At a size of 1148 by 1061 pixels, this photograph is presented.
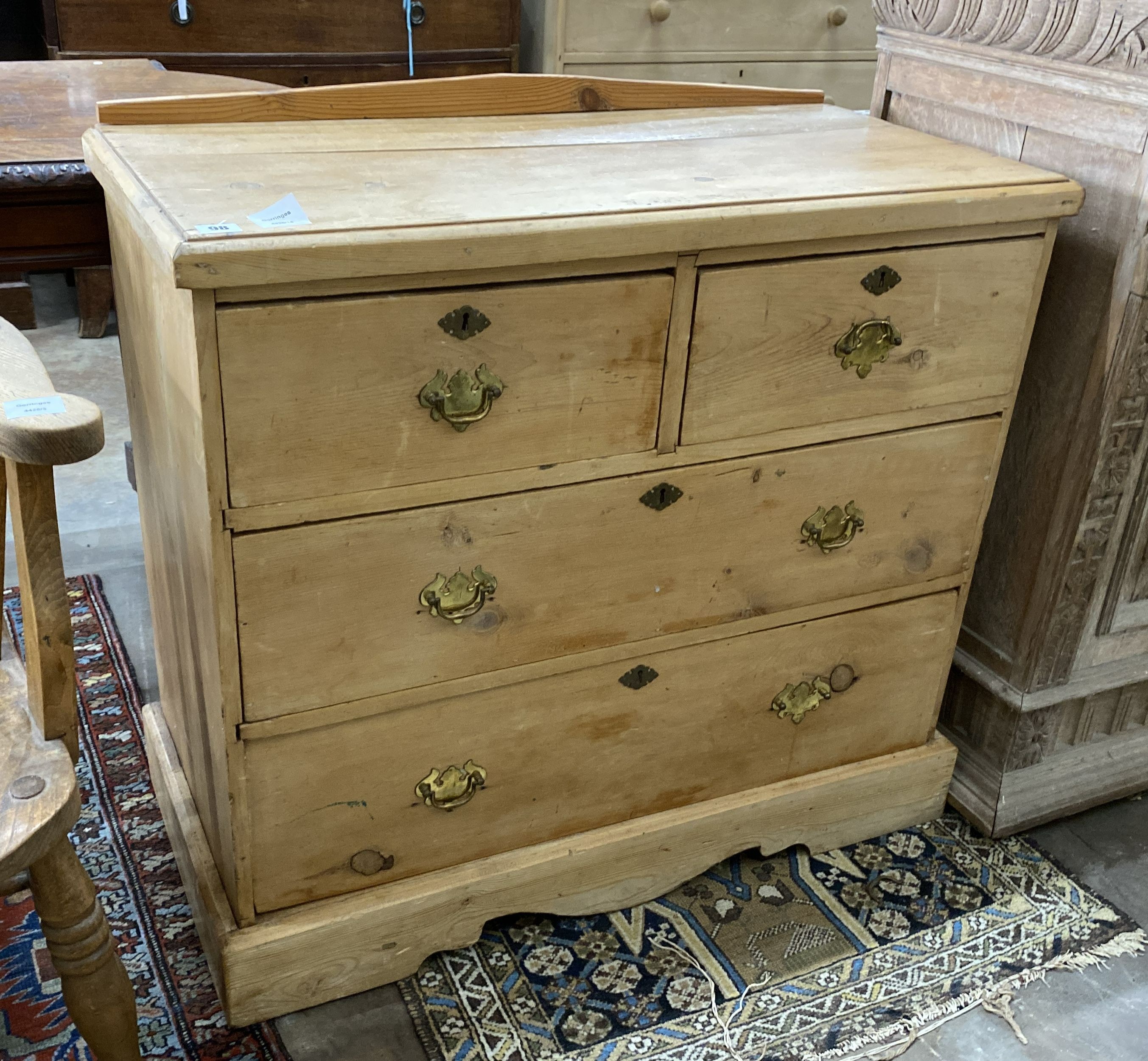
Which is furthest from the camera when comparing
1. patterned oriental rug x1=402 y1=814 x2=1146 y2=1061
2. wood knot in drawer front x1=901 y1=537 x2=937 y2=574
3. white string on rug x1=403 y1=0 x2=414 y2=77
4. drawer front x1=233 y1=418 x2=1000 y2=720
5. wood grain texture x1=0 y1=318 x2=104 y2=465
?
white string on rug x1=403 y1=0 x2=414 y2=77

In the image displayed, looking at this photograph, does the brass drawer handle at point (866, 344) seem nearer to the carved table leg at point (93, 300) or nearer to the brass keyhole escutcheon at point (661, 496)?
the brass keyhole escutcheon at point (661, 496)

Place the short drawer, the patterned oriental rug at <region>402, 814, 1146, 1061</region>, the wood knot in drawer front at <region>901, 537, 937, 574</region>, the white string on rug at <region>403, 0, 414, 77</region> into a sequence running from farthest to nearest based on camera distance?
the white string on rug at <region>403, 0, 414, 77</region> → the wood knot in drawer front at <region>901, 537, 937, 574</region> → the patterned oriental rug at <region>402, 814, 1146, 1061</region> → the short drawer

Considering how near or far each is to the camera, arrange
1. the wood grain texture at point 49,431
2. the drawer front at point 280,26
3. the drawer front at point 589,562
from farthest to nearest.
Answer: the drawer front at point 280,26, the drawer front at point 589,562, the wood grain texture at point 49,431

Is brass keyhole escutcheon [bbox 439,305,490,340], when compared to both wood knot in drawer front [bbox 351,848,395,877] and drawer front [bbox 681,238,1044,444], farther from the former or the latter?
wood knot in drawer front [bbox 351,848,395,877]

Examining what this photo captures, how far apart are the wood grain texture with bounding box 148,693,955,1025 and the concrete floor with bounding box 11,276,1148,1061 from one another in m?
0.05

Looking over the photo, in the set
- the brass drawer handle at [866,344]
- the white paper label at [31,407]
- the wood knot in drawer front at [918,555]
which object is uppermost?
the white paper label at [31,407]

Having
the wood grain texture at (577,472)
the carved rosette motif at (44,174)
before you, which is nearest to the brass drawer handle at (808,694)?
the wood grain texture at (577,472)

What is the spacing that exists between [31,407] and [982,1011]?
51.1 inches

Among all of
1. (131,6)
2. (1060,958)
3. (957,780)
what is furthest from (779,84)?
(1060,958)

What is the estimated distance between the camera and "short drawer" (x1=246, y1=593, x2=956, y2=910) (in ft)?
4.40

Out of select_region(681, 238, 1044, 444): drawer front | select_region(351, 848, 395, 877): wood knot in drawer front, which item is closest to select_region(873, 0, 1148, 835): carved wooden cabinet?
select_region(681, 238, 1044, 444): drawer front

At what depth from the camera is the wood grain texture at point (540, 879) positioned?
54.9 inches

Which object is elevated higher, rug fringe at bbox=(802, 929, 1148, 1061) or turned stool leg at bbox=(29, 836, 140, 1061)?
turned stool leg at bbox=(29, 836, 140, 1061)

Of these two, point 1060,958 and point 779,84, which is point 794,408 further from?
point 779,84
